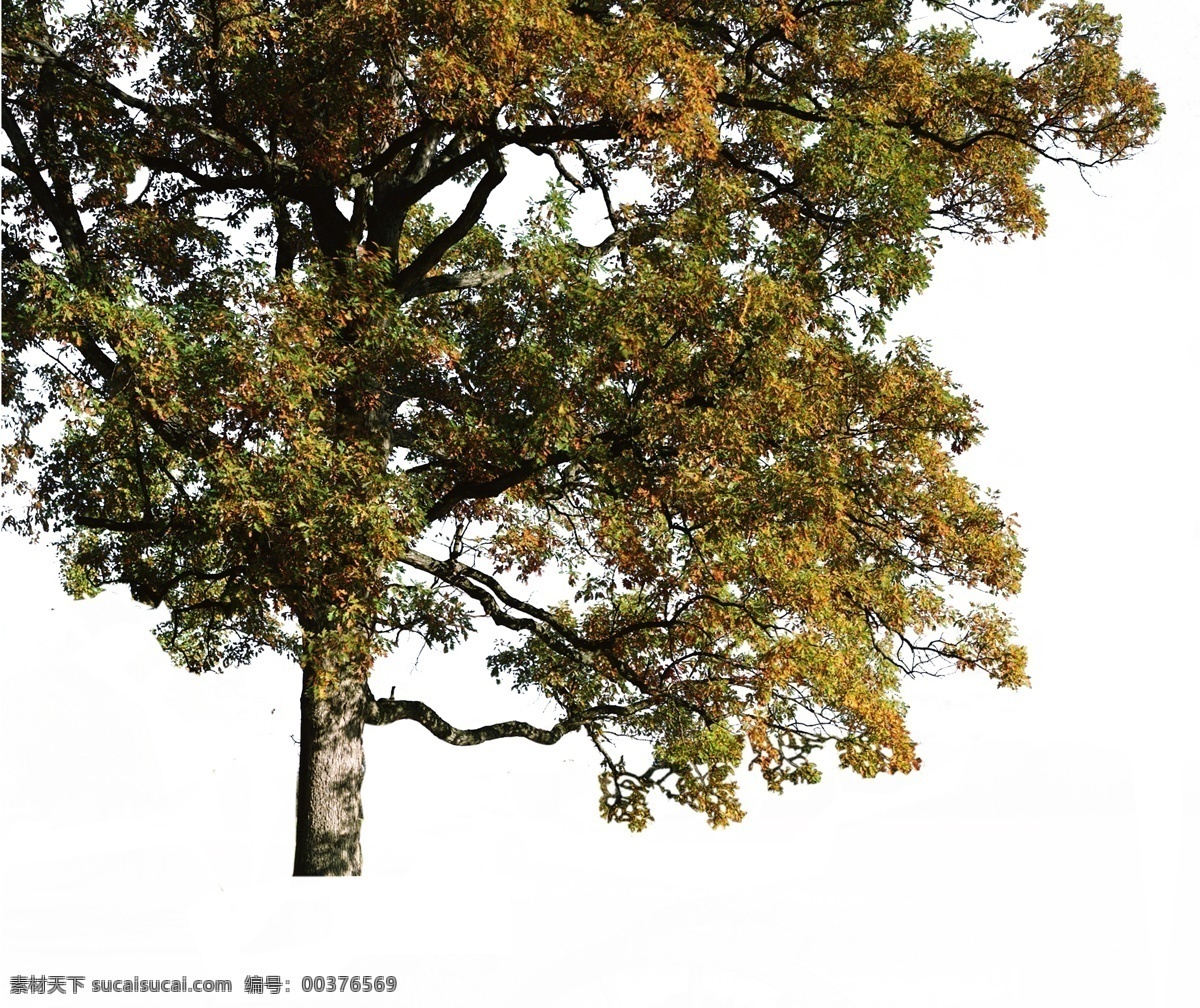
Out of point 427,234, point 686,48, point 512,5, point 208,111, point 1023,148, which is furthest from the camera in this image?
point 427,234

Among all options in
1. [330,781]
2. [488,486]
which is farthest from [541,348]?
[330,781]

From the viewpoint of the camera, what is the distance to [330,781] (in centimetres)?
1155

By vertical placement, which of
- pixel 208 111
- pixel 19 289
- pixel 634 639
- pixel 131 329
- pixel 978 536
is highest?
pixel 208 111

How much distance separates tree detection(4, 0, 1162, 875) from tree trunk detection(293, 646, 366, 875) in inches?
1.2

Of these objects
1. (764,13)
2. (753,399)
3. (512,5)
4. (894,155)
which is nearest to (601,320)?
(753,399)

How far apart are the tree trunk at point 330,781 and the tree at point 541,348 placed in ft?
0.10

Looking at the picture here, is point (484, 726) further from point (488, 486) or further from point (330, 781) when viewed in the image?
point (488, 486)

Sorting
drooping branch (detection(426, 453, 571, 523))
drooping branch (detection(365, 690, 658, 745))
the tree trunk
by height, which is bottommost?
the tree trunk

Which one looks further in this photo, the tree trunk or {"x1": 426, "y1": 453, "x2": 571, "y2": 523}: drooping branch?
the tree trunk

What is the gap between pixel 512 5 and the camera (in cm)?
945

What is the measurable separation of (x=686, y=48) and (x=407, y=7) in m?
2.26

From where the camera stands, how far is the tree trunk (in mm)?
11391

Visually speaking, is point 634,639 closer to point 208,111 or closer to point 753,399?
point 753,399

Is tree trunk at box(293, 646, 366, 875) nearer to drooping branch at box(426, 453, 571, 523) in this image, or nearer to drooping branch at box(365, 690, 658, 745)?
drooping branch at box(365, 690, 658, 745)
